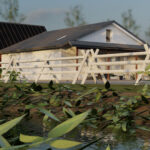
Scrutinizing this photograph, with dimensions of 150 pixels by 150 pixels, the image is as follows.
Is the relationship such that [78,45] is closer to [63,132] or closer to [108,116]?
[108,116]

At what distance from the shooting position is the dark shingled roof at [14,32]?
32719mm

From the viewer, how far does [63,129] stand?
2.78 feet

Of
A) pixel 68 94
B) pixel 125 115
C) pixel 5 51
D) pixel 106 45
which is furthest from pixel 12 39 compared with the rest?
pixel 125 115

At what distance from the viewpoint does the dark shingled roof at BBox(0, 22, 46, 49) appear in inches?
1288

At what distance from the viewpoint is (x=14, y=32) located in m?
34.1

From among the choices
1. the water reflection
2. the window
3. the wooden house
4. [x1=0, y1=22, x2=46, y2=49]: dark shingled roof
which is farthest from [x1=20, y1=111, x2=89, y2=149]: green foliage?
[x1=0, y1=22, x2=46, y2=49]: dark shingled roof

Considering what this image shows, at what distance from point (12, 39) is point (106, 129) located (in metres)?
30.1

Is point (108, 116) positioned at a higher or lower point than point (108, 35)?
lower

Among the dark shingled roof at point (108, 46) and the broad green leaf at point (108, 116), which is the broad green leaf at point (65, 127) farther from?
the dark shingled roof at point (108, 46)

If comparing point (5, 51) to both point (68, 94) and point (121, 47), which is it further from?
point (68, 94)

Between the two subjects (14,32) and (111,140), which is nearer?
(111,140)

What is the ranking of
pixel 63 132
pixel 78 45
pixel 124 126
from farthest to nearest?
pixel 78 45
pixel 124 126
pixel 63 132

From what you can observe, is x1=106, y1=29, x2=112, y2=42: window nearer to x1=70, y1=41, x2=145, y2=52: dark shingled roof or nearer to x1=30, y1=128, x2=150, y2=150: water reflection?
x1=70, y1=41, x2=145, y2=52: dark shingled roof

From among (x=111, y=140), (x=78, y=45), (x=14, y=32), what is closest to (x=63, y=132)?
(x=111, y=140)
